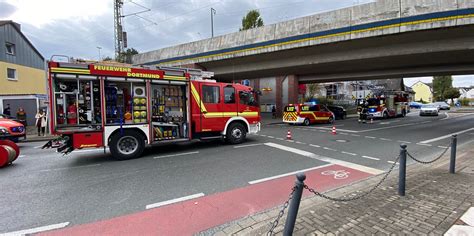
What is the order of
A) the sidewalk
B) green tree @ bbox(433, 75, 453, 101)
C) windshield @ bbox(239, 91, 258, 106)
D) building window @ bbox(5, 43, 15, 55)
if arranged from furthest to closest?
green tree @ bbox(433, 75, 453, 101) → building window @ bbox(5, 43, 15, 55) → windshield @ bbox(239, 91, 258, 106) → the sidewalk

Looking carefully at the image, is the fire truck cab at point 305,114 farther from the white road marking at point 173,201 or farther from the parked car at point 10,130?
the parked car at point 10,130

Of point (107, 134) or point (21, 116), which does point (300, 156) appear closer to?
point (107, 134)

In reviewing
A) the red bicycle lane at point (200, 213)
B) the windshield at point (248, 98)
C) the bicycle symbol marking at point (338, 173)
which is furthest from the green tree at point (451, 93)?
the red bicycle lane at point (200, 213)

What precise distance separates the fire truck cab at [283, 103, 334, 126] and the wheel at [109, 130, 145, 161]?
13.9 metres

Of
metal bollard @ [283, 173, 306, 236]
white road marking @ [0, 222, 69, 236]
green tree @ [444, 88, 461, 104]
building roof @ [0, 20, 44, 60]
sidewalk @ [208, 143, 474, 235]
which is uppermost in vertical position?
building roof @ [0, 20, 44, 60]

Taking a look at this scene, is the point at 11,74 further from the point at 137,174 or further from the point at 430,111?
the point at 430,111

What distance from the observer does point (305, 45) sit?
1576cm

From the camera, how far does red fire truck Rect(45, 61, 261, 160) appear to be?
6.76m

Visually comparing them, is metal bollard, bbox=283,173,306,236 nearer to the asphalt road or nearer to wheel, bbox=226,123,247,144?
the asphalt road

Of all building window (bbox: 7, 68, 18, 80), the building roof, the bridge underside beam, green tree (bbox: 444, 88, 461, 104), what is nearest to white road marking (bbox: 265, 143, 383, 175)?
the bridge underside beam

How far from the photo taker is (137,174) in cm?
586

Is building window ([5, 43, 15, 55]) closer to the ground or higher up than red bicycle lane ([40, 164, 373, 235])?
higher up

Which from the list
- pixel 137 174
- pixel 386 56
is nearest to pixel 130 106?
pixel 137 174

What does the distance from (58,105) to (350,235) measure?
790 centimetres
